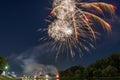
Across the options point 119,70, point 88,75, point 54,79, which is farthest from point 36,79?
point 119,70

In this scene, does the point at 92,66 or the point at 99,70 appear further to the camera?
the point at 92,66

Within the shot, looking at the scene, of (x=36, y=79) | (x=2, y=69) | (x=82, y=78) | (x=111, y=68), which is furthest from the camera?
(x=2, y=69)

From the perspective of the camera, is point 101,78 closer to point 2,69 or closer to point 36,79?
point 36,79

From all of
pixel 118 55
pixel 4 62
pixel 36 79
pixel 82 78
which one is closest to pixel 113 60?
pixel 118 55

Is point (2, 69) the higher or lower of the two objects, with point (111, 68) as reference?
higher

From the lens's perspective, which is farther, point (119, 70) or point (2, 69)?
point (2, 69)

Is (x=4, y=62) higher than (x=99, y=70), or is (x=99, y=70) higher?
(x=4, y=62)

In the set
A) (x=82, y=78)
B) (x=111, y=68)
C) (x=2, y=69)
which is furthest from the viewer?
(x=2, y=69)

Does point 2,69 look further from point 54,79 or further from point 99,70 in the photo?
point 99,70

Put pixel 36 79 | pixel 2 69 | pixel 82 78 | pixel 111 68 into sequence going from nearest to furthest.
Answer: pixel 111 68, pixel 36 79, pixel 82 78, pixel 2 69
